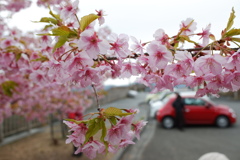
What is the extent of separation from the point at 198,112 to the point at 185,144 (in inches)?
115

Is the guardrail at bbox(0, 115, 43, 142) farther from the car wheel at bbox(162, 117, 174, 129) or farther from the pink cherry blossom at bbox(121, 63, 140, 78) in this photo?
the pink cherry blossom at bbox(121, 63, 140, 78)

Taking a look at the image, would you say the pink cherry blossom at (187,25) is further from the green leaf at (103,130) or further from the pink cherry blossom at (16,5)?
the pink cherry blossom at (16,5)

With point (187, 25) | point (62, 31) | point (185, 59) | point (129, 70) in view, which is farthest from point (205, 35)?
point (62, 31)

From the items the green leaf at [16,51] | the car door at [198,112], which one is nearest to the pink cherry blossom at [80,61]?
the green leaf at [16,51]

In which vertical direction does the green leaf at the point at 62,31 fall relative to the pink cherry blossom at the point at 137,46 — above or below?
above

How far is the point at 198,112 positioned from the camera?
9.41 meters

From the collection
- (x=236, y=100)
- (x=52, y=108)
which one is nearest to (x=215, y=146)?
(x=52, y=108)

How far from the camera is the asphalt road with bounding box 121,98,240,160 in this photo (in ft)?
19.2

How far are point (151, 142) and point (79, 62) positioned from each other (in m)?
6.74

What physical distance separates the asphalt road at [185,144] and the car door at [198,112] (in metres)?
0.34

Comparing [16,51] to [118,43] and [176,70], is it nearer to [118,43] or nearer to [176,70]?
[118,43]

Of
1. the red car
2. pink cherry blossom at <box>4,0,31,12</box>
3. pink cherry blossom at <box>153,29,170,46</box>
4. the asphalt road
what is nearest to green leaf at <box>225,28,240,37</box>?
pink cherry blossom at <box>153,29,170,46</box>

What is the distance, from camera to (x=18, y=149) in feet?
21.9

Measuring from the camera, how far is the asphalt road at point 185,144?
19.2 ft
